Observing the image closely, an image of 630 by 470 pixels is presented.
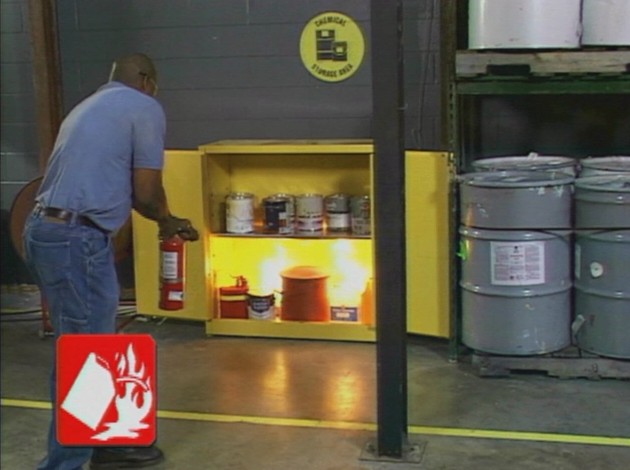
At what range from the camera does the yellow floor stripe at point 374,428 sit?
4.32 metres

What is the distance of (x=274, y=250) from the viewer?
20.9ft

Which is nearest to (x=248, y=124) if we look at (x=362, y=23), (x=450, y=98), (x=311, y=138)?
(x=311, y=138)

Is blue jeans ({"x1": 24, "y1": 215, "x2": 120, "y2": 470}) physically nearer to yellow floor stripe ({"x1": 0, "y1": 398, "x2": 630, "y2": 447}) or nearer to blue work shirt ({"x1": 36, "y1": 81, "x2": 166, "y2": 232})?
blue work shirt ({"x1": 36, "y1": 81, "x2": 166, "y2": 232})

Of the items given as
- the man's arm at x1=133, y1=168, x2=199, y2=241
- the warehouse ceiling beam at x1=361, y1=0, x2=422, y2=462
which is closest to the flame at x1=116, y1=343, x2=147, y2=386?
the man's arm at x1=133, y1=168, x2=199, y2=241

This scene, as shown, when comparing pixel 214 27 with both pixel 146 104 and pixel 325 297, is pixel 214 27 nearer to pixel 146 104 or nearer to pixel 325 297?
pixel 325 297

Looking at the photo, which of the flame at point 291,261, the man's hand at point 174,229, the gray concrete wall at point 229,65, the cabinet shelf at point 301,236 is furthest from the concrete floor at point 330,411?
the gray concrete wall at point 229,65

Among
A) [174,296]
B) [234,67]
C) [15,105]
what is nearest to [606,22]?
[174,296]

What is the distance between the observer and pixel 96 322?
376 centimetres

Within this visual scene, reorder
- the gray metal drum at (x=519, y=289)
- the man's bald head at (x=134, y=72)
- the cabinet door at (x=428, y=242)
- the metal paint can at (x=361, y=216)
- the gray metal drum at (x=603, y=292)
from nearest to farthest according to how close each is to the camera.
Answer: the man's bald head at (x=134, y=72) < the gray metal drum at (x=603, y=292) < the gray metal drum at (x=519, y=289) < the cabinet door at (x=428, y=242) < the metal paint can at (x=361, y=216)

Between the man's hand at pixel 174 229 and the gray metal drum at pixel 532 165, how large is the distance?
6.24 feet

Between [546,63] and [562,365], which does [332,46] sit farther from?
[562,365]

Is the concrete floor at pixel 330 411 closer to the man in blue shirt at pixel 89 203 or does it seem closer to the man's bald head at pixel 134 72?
the man in blue shirt at pixel 89 203

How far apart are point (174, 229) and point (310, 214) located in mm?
1986

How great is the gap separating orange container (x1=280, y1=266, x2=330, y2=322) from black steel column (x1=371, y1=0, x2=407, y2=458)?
1.89 m
